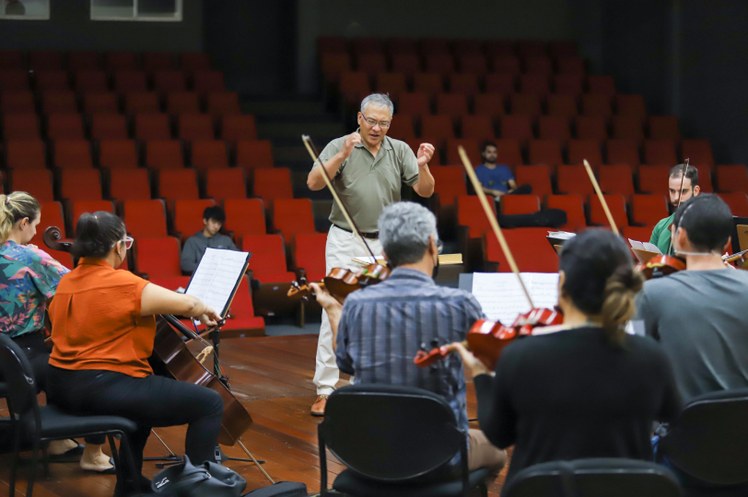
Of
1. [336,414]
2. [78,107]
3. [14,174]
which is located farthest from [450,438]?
[78,107]

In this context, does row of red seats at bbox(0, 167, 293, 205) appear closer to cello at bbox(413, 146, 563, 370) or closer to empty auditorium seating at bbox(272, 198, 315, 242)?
empty auditorium seating at bbox(272, 198, 315, 242)

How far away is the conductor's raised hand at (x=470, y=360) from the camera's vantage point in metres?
2.55

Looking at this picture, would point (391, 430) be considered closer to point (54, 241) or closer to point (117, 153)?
point (54, 241)

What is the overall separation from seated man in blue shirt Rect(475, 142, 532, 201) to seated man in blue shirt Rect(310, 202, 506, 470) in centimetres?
608

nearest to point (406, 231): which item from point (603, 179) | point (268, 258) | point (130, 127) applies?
point (268, 258)

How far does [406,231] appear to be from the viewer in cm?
297

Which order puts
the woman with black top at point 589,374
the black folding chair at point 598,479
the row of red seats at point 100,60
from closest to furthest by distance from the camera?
the black folding chair at point 598,479
the woman with black top at point 589,374
the row of red seats at point 100,60

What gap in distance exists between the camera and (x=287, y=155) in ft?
33.1

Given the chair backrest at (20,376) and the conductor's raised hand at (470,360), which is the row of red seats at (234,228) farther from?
the conductor's raised hand at (470,360)

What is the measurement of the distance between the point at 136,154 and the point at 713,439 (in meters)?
6.77

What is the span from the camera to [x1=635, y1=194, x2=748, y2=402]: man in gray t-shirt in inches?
113

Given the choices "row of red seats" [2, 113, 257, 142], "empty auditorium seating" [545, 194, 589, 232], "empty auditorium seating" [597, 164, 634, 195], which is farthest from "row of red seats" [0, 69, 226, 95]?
"empty auditorium seating" [597, 164, 634, 195]

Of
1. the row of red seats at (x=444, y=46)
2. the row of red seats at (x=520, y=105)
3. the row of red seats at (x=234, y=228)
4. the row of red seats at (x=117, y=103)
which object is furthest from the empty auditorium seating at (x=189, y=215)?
the row of red seats at (x=444, y=46)

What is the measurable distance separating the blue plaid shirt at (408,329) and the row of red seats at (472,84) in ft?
24.5
